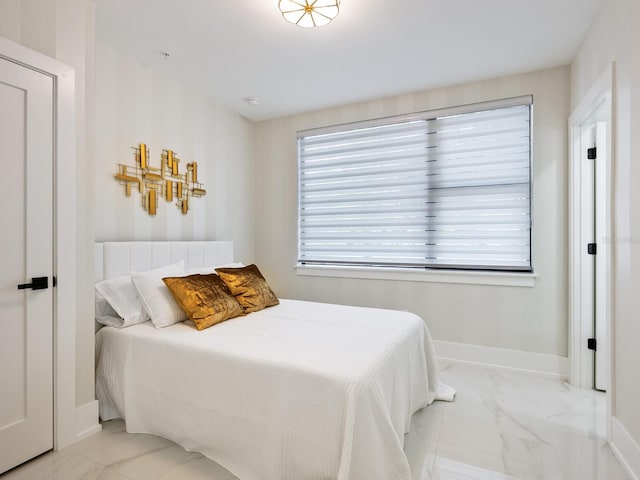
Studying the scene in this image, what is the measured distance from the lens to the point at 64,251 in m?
1.89

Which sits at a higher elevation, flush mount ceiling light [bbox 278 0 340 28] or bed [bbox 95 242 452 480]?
flush mount ceiling light [bbox 278 0 340 28]

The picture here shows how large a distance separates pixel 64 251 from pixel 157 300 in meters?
0.62

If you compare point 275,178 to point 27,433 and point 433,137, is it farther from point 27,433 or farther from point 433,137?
point 27,433

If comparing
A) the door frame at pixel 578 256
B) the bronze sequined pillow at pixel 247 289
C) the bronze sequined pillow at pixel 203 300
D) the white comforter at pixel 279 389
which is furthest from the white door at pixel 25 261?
the door frame at pixel 578 256

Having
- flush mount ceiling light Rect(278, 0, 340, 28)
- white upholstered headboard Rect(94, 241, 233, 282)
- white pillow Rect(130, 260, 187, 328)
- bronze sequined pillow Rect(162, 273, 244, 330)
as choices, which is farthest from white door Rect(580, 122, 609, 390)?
white upholstered headboard Rect(94, 241, 233, 282)

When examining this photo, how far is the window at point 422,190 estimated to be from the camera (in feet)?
10.1

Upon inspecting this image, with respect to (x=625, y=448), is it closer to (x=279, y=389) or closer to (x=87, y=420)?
(x=279, y=389)

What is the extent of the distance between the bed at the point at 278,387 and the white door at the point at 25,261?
402 mm

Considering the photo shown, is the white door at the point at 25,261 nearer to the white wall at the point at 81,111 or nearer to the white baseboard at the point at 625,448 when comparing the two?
the white wall at the point at 81,111

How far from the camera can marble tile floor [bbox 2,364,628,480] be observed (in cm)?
171

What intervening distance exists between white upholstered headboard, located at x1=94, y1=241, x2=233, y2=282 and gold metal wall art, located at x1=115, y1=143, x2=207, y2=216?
13.7 inches

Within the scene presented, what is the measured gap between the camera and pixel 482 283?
124 inches

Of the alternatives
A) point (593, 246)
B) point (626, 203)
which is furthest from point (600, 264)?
point (626, 203)

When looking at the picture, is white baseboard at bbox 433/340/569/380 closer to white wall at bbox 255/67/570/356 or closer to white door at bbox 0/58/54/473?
white wall at bbox 255/67/570/356
